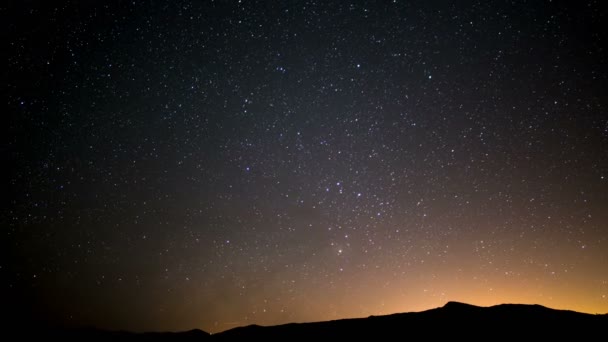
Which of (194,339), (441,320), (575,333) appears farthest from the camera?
(194,339)

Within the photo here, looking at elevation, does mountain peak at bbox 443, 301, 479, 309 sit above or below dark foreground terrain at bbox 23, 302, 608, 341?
above

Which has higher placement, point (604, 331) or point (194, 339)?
point (604, 331)

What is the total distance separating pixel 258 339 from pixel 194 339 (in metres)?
2.96

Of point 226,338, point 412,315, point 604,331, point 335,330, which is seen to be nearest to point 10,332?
point 226,338

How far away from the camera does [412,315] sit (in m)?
12.7

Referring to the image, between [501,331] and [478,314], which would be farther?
[478,314]

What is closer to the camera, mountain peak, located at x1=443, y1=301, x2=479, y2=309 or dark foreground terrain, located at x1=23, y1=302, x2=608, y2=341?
dark foreground terrain, located at x1=23, y1=302, x2=608, y2=341

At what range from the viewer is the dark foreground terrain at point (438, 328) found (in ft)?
32.3

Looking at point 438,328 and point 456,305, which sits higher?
point 456,305

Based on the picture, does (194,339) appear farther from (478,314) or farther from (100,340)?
(478,314)

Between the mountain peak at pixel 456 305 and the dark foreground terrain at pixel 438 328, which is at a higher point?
the mountain peak at pixel 456 305

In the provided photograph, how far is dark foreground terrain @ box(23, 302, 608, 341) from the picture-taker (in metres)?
9.84

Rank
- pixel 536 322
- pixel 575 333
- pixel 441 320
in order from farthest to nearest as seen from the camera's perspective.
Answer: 1. pixel 441 320
2. pixel 536 322
3. pixel 575 333

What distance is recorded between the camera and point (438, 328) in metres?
11.0
